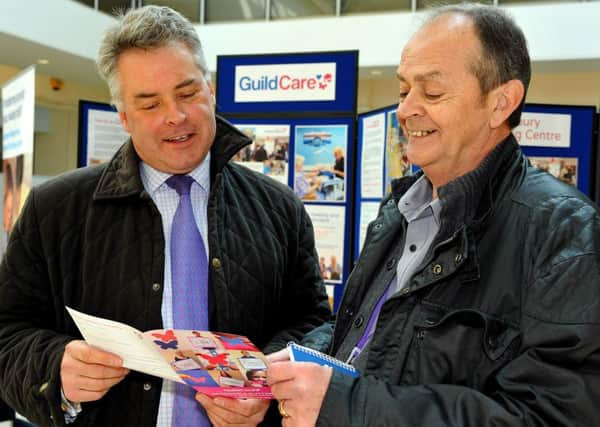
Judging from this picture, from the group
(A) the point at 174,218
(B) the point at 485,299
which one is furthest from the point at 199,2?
(B) the point at 485,299

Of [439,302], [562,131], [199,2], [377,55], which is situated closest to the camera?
[439,302]

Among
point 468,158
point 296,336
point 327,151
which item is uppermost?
point 327,151

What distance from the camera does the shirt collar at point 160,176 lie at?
1963 millimetres

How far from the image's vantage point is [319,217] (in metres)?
4.72

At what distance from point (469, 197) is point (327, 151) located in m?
3.21

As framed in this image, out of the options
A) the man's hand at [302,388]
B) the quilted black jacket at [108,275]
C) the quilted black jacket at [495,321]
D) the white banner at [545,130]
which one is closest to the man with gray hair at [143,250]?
the quilted black jacket at [108,275]

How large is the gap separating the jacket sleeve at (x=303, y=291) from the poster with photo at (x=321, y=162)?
8.12ft

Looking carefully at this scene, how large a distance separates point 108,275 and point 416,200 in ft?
3.03

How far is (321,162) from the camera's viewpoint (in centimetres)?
470

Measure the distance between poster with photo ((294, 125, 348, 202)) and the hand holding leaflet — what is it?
3244 millimetres

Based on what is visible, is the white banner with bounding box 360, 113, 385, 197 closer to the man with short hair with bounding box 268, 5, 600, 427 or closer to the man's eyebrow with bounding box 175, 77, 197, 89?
the man's eyebrow with bounding box 175, 77, 197, 89

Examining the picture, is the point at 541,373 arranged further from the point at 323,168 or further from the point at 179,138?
the point at 323,168

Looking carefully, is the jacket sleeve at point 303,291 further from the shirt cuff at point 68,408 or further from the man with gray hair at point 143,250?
the shirt cuff at point 68,408

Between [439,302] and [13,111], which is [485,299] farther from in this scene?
[13,111]
